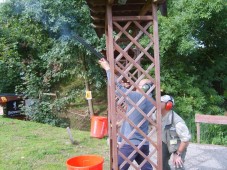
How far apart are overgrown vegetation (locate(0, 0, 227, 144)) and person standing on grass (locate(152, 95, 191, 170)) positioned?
5.04m

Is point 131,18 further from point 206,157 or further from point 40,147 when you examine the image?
point 40,147

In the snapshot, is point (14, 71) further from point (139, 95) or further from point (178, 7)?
point (139, 95)

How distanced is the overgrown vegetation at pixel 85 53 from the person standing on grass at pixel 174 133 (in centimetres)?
504

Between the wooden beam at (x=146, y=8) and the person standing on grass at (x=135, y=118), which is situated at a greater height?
the wooden beam at (x=146, y=8)

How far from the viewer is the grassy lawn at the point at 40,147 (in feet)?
19.0

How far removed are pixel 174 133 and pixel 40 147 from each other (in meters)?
3.98

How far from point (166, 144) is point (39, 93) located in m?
8.27

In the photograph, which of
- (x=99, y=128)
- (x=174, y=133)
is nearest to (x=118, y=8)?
(x=174, y=133)

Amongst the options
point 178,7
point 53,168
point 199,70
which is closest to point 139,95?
point 53,168

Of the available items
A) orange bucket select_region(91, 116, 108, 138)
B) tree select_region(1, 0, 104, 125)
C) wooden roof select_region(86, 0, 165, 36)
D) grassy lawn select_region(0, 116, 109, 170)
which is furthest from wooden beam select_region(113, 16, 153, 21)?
tree select_region(1, 0, 104, 125)

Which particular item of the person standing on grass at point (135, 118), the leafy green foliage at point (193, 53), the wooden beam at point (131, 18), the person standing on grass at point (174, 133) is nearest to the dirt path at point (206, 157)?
the leafy green foliage at point (193, 53)

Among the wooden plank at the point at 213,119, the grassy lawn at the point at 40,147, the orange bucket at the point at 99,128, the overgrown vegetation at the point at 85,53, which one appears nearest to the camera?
the grassy lawn at the point at 40,147

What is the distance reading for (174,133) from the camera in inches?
143

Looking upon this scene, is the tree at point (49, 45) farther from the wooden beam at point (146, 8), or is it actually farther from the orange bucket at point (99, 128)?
the wooden beam at point (146, 8)
